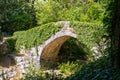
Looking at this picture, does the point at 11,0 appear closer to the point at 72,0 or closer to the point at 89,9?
the point at 72,0

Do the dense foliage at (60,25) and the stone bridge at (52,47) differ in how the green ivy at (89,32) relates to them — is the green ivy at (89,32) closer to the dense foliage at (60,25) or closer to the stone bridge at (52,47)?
the dense foliage at (60,25)

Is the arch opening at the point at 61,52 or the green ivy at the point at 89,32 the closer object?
the green ivy at the point at 89,32

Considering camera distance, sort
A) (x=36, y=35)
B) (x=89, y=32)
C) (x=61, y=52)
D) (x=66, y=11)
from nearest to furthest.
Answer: (x=89, y=32) → (x=36, y=35) → (x=61, y=52) → (x=66, y=11)

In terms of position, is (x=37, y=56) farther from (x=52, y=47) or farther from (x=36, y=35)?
(x=36, y=35)

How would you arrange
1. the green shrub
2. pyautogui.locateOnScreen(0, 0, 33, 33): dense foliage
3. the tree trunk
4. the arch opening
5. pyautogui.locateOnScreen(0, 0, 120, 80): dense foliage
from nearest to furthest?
the tree trunk, pyautogui.locateOnScreen(0, 0, 120, 80): dense foliage, the arch opening, the green shrub, pyautogui.locateOnScreen(0, 0, 33, 33): dense foliage

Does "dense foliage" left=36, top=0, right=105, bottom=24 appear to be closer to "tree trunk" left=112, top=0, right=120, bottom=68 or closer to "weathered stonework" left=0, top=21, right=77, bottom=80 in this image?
"weathered stonework" left=0, top=21, right=77, bottom=80

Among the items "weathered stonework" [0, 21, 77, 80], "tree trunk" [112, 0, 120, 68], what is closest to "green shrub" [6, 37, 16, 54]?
"weathered stonework" [0, 21, 77, 80]

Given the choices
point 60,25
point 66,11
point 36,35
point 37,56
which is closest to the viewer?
point 60,25

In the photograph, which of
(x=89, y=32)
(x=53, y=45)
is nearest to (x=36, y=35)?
(x=53, y=45)

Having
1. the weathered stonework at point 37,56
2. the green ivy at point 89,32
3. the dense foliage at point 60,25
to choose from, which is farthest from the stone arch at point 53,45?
the green ivy at point 89,32

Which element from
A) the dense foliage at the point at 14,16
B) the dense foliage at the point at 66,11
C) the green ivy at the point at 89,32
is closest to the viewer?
the green ivy at the point at 89,32

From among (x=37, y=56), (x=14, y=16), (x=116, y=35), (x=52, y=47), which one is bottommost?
(x=37, y=56)

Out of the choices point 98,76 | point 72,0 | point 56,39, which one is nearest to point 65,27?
point 56,39

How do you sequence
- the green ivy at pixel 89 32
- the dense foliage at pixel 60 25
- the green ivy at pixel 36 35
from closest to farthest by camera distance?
the dense foliage at pixel 60 25 < the green ivy at pixel 89 32 < the green ivy at pixel 36 35
